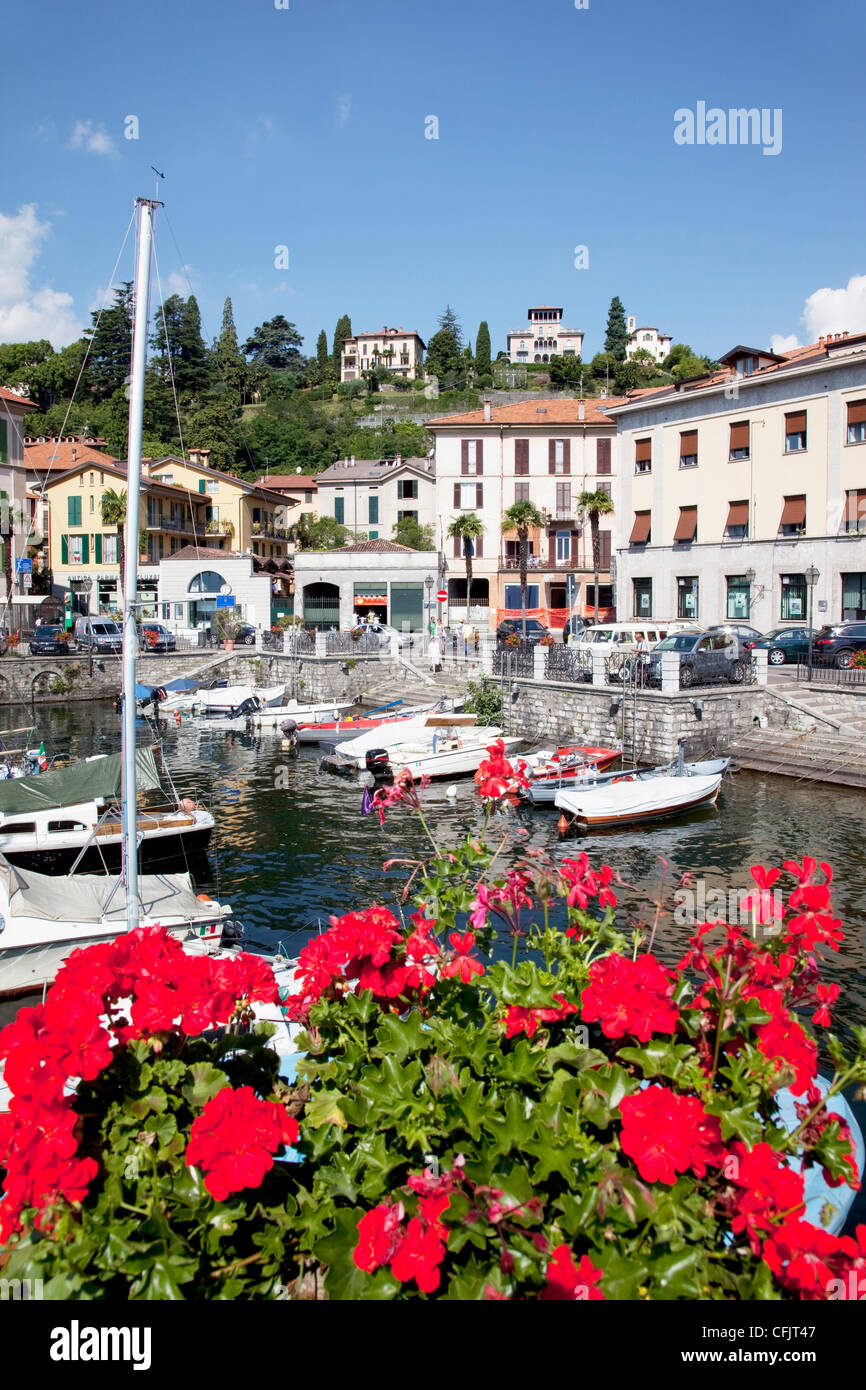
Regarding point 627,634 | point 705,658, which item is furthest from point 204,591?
point 705,658

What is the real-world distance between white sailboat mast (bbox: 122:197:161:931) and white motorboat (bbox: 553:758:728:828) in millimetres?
11821

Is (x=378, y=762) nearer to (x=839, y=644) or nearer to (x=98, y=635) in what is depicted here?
(x=839, y=644)

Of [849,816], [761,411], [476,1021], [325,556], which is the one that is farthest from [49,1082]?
[325,556]

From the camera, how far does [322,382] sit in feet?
396

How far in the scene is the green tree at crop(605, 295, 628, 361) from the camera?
120 meters

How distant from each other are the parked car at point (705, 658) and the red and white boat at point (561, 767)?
4790 millimetres

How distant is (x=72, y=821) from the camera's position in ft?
54.0

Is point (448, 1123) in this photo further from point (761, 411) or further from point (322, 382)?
point (322, 382)

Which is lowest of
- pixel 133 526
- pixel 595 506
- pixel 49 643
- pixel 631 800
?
pixel 631 800

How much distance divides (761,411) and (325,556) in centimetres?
2446

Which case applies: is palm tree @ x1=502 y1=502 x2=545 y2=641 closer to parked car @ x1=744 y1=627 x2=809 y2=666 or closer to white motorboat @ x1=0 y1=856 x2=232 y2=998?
parked car @ x1=744 y1=627 x2=809 y2=666

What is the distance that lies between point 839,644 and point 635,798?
12.3 meters

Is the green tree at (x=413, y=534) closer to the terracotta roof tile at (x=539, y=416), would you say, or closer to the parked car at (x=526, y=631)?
the terracotta roof tile at (x=539, y=416)

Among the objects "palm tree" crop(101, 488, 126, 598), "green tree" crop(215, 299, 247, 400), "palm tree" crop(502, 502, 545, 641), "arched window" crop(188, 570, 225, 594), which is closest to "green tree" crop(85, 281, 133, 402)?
"green tree" crop(215, 299, 247, 400)
